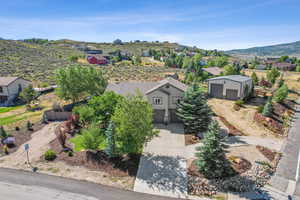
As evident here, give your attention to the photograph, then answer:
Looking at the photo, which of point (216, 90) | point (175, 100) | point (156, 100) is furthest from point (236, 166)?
point (216, 90)

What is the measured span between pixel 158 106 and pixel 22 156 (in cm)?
1760

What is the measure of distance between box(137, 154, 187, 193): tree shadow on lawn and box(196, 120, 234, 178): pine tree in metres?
2.14

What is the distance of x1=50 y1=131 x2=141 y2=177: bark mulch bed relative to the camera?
649 inches

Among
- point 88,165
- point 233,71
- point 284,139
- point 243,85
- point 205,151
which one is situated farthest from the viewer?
point 233,71

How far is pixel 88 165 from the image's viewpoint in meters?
17.2

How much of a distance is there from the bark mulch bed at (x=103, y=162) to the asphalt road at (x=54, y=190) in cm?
204

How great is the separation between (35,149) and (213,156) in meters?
19.2

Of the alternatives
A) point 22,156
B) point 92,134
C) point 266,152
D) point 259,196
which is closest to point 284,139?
point 266,152

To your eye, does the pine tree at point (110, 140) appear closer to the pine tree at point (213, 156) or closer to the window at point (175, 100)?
the pine tree at point (213, 156)

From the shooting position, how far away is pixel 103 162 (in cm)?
1747

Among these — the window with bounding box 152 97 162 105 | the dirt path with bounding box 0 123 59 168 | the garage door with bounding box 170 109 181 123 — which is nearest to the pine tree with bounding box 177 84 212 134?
the garage door with bounding box 170 109 181 123

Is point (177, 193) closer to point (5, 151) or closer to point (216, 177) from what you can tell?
point (216, 177)

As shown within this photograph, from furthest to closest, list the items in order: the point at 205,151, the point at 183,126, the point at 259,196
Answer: the point at 183,126, the point at 205,151, the point at 259,196

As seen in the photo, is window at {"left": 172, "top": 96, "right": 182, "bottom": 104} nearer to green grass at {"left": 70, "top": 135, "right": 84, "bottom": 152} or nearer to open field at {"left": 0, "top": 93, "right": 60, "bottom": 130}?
green grass at {"left": 70, "top": 135, "right": 84, "bottom": 152}
